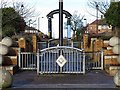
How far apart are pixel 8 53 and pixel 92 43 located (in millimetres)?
9601

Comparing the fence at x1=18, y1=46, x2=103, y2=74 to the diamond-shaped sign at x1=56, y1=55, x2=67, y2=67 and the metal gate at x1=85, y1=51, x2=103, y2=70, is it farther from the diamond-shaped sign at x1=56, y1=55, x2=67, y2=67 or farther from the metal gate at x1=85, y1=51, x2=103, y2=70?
the metal gate at x1=85, y1=51, x2=103, y2=70

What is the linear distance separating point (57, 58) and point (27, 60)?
133 inches

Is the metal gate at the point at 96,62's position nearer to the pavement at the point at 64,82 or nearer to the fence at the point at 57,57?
the fence at the point at 57,57

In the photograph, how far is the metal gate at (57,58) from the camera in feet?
57.9

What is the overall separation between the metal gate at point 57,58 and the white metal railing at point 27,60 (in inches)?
93.2

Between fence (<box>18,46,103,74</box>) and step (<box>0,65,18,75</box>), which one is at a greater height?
fence (<box>18,46,103,74</box>)

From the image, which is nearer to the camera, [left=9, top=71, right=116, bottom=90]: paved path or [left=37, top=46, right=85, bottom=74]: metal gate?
[left=9, top=71, right=116, bottom=90]: paved path

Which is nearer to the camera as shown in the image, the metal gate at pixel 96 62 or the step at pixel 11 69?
the step at pixel 11 69

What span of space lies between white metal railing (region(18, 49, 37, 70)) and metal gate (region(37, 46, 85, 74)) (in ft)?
7.76

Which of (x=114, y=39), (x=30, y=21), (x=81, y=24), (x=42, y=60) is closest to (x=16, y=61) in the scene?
(x=42, y=60)

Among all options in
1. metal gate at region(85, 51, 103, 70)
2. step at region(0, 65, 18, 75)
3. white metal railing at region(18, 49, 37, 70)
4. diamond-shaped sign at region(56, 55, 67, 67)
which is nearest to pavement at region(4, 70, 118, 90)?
step at region(0, 65, 18, 75)

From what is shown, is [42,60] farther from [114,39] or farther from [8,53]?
[114,39]

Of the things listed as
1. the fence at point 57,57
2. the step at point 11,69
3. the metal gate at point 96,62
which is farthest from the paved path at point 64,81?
the metal gate at point 96,62

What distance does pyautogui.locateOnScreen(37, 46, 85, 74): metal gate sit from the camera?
17.7 metres
